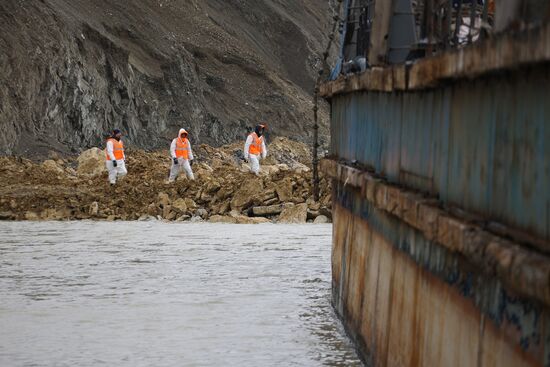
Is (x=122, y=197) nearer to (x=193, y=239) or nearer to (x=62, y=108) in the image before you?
(x=193, y=239)

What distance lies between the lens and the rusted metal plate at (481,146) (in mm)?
3729

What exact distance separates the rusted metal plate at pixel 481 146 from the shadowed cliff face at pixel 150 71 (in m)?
29.0

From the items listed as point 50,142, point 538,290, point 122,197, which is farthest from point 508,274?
point 50,142

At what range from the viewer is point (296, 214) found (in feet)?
74.1

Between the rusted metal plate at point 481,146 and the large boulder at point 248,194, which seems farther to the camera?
the large boulder at point 248,194

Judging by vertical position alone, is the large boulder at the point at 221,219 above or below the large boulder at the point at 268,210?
below

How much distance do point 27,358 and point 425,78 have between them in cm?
540

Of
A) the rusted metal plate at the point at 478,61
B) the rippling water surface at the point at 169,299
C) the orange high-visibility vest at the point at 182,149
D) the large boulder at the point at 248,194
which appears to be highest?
the rusted metal plate at the point at 478,61

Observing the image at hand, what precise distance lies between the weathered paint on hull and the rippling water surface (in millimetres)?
776

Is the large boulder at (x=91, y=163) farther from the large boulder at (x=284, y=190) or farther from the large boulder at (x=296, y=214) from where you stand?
the large boulder at (x=296, y=214)

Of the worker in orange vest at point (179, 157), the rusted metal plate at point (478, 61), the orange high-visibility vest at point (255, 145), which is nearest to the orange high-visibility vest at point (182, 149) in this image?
the worker in orange vest at point (179, 157)

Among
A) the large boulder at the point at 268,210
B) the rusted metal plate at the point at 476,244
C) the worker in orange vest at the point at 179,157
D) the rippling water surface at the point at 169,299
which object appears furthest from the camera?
the worker in orange vest at the point at 179,157

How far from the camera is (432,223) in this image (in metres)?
4.89

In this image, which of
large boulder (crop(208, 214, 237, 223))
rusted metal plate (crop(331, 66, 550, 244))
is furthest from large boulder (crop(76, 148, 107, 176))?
rusted metal plate (crop(331, 66, 550, 244))
